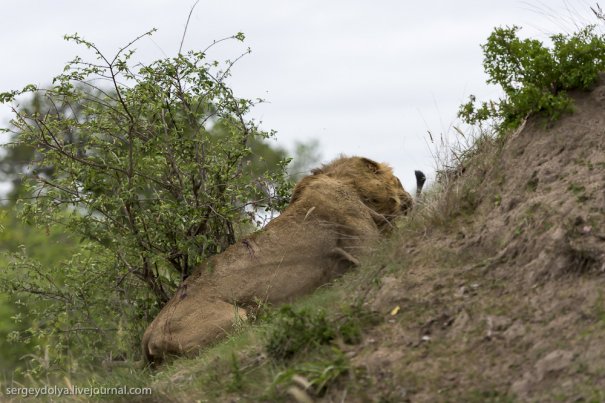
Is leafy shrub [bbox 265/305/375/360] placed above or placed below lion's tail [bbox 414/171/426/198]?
below

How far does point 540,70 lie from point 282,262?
10.2 ft

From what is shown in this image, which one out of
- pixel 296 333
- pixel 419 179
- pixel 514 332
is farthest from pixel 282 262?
pixel 514 332

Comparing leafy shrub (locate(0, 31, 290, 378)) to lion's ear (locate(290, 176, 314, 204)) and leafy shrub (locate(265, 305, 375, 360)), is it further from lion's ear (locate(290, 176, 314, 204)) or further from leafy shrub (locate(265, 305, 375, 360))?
leafy shrub (locate(265, 305, 375, 360))

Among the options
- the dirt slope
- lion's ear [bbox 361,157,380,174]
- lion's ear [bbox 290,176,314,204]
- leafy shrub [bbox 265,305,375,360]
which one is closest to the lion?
lion's ear [bbox 290,176,314,204]

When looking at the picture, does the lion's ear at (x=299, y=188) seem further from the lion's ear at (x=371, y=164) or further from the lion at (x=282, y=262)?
the lion's ear at (x=371, y=164)

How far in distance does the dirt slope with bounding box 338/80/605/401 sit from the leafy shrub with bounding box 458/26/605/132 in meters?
0.15

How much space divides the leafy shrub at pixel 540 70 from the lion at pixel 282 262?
1.73 meters

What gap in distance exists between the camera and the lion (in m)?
9.56

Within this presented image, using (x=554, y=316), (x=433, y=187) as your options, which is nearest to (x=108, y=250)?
(x=433, y=187)

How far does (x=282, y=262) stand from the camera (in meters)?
9.97

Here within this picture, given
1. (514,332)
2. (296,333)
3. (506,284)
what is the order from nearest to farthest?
(514,332), (506,284), (296,333)

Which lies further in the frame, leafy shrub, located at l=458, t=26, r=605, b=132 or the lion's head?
the lion's head

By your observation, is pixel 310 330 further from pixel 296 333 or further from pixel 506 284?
pixel 506 284

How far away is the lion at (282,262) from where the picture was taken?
956 cm
